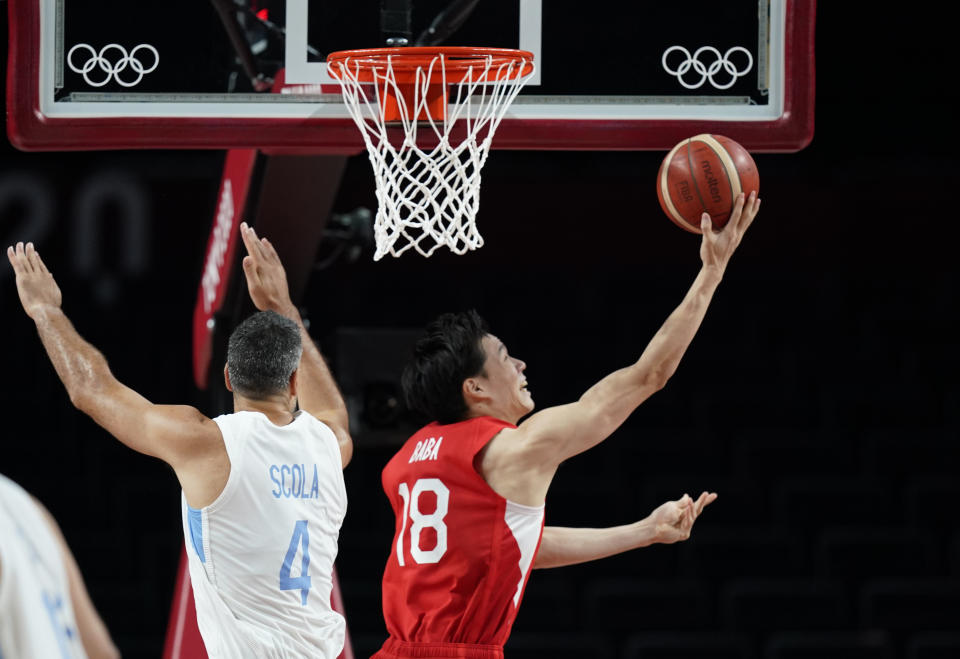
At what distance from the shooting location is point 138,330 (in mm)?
7965

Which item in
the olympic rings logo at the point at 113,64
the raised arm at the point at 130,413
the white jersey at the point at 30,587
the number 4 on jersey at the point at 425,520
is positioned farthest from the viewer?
the olympic rings logo at the point at 113,64

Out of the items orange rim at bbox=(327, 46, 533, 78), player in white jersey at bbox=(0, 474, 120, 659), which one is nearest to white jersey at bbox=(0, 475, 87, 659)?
player in white jersey at bbox=(0, 474, 120, 659)

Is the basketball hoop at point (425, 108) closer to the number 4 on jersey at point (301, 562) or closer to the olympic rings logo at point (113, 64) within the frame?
the olympic rings logo at point (113, 64)

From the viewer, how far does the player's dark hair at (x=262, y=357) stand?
3.19 metres

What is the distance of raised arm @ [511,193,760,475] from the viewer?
326 cm

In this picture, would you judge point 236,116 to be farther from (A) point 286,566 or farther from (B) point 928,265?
(B) point 928,265

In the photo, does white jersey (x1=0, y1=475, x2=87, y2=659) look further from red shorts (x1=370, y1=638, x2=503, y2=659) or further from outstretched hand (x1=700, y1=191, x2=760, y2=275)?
outstretched hand (x1=700, y1=191, x2=760, y2=275)

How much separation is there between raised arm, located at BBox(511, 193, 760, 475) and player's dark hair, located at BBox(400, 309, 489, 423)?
0.26m

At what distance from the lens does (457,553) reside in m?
3.40

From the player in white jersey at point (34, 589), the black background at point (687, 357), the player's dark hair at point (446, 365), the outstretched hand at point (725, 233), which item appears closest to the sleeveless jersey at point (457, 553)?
the player's dark hair at point (446, 365)

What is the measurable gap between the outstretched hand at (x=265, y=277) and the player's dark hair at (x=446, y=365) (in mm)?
405

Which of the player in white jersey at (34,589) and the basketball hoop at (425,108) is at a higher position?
the basketball hoop at (425,108)

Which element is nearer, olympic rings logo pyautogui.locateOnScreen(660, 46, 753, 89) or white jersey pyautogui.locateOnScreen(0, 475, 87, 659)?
white jersey pyautogui.locateOnScreen(0, 475, 87, 659)

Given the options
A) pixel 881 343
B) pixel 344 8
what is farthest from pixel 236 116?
pixel 881 343
